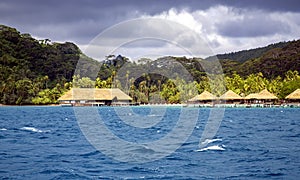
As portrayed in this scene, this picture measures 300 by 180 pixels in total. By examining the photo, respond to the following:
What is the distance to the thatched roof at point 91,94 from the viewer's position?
3826 inches

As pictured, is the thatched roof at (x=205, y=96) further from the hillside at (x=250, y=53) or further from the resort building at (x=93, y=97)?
the hillside at (x=250, y=53)

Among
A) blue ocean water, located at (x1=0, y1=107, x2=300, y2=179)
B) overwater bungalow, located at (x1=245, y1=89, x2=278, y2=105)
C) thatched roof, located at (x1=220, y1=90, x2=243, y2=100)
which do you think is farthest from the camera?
thatched roof, located at (x1=220, y1=90, x2=243, y2=100)

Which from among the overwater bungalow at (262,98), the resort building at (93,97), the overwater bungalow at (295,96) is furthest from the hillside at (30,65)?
the overwater bungalow at (295,96)

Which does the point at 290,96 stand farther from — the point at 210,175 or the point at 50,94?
the point at 210,175

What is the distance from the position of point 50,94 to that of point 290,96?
4981cm

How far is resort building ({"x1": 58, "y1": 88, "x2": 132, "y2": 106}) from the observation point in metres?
97.5

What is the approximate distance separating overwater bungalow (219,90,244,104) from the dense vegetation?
174 inches

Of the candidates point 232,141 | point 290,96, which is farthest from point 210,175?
point 290,96

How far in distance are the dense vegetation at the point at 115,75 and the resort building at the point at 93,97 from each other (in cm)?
454

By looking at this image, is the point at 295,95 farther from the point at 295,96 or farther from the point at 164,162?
the point at 164,162

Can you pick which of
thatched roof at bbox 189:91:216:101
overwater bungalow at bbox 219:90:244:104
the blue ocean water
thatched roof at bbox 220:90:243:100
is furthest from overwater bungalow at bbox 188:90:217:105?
the blue ocean water

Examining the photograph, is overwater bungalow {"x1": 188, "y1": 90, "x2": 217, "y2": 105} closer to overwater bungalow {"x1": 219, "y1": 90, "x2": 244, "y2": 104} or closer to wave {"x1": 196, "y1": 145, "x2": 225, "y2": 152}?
overwater bungalow {"x1": 219, "y1": 90, "x2": 244, "y2": 104}

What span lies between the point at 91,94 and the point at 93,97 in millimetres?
842

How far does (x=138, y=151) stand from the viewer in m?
19.0
